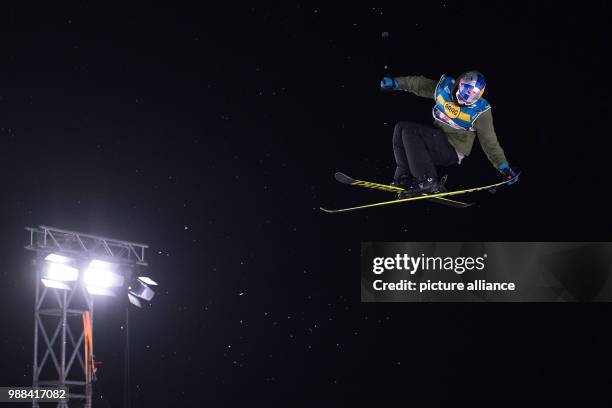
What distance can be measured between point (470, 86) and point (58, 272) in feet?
22.8

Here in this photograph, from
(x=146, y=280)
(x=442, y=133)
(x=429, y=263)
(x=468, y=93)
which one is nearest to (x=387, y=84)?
(x=468, y=93)

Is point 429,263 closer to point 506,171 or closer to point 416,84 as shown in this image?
point 506,171

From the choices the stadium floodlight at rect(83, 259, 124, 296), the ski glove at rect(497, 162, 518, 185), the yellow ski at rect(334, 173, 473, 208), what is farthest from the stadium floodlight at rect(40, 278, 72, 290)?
the ski glove at rect(497, 162, 518, 185)

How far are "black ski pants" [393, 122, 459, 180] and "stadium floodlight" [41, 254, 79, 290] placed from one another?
19.1 feet

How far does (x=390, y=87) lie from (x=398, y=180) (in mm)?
1100

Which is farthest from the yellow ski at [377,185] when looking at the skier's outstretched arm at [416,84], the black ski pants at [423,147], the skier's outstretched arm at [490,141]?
the skier's outstretched arm at [416,84]

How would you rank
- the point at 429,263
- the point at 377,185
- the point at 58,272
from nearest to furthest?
the point at 377,185, the point at 58,272, the point at 429,263

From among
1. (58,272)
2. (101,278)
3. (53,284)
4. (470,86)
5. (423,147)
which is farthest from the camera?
(101,278)

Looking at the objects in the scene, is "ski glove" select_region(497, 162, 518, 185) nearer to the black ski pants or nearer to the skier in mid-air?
the skier in mid-air

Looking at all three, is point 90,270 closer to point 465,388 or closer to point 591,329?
point 465,388

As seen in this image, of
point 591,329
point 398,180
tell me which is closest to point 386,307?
point 591,329

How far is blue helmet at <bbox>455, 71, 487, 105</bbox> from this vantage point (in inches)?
263

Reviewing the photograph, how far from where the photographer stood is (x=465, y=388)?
17094 mm

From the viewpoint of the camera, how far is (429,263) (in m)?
13.2
